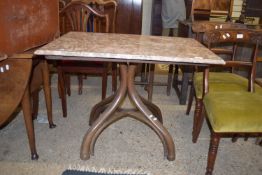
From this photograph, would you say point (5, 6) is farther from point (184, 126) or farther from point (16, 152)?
point (184, 126)

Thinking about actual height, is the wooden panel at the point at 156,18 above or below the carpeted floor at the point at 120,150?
above

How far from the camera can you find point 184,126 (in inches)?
91.7

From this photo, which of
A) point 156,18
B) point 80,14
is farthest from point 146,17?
point 80,14

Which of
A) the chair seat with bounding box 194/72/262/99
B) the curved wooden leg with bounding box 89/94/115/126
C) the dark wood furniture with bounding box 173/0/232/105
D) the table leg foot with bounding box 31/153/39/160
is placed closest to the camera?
the table leg foot with bounding box 31/153/39/160

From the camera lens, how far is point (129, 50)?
57.6 inches

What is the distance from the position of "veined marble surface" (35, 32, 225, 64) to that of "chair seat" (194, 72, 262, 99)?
1.33 feet

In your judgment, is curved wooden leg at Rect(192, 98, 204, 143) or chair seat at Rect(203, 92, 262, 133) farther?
curved wooden leg at Rect(192, 98, 204, 143)

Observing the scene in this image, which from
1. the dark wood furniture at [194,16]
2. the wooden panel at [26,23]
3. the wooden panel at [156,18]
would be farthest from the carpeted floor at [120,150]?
the wooden panel at [156,18]

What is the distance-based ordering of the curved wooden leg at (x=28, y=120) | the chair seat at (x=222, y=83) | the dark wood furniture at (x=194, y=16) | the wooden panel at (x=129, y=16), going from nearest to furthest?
the curved wooden leg at (x=28, y=120) < the chair seat at (x=222, y=83) < the dark wood furniture at (x=194, y=16) < the wooden panel at (x=129, y=16)

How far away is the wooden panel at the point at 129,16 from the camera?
3.35 metres

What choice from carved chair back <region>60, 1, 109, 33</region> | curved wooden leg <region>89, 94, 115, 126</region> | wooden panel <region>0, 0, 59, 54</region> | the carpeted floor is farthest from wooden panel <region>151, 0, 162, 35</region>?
wooden panel <region>0, 0, 59, 54</region>

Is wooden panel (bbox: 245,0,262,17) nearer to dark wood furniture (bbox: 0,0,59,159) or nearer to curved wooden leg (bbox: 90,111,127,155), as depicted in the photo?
curved wooden leg (bbox: 90,111,127,155)

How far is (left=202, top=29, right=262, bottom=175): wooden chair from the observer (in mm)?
1490

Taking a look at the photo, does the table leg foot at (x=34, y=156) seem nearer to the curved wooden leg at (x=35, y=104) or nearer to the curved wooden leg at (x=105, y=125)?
the curved wooden leg at (x=105, y=125)
